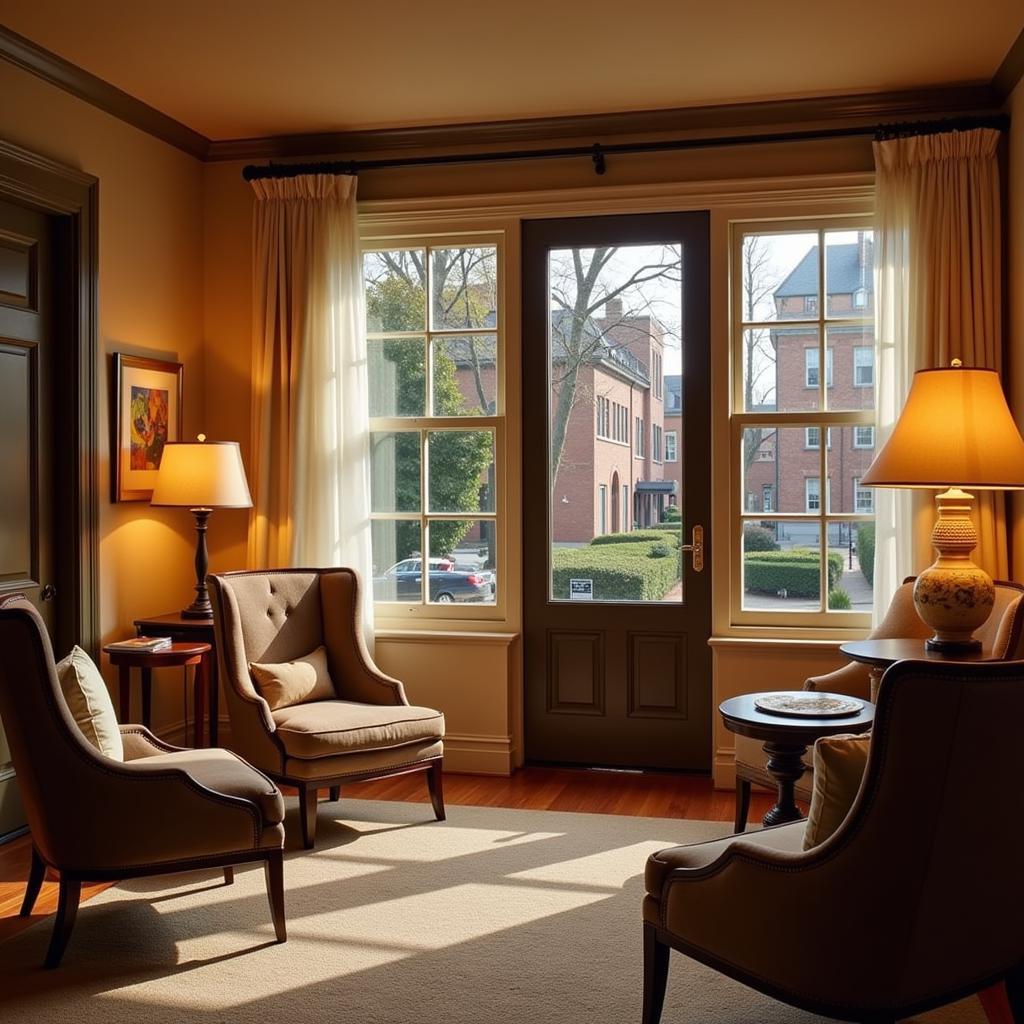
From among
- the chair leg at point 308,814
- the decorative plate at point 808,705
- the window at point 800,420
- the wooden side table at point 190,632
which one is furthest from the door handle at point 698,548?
the wooden side table at point 190,632

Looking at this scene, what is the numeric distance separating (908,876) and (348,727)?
2353 millimetres

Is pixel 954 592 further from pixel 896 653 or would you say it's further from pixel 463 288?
pixel 463 288

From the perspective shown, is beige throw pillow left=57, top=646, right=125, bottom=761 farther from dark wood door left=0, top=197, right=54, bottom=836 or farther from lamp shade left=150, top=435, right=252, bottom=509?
lamp shade left=150, top=435, right=252, bottom=509

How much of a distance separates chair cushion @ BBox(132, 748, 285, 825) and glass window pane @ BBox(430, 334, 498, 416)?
2.16 meters

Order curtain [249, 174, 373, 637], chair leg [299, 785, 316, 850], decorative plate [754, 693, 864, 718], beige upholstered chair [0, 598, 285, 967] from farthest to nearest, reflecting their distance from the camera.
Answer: curtain [249, 174, 373, 637] → chair leg [299, 785, 316, 850] → decorative plate [754, 693, 864, 718] → beige upholstered chair [0, 598, 285, 967]

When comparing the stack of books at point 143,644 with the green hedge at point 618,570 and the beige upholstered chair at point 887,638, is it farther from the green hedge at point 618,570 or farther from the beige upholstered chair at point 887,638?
the beige upholstered chair at point 887,638

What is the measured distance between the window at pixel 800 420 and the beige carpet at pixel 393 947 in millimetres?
1253

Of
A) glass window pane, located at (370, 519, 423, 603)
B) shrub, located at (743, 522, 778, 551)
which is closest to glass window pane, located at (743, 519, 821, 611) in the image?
shrub, located at (743, 522, 778, 551)

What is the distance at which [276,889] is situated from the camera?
3088mm

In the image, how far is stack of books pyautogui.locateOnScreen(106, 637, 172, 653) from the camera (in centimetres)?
432

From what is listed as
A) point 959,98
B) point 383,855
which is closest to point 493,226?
point 959,98

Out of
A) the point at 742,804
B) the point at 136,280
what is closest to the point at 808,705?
the point at 742,804

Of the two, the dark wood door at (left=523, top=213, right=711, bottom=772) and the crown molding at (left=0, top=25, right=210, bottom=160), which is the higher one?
the crown molding at (left=0, top=25, right=210, bottom=160)

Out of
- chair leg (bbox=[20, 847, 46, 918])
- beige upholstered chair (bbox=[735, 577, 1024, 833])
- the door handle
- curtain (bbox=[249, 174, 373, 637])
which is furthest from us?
curtain (bbox=[249, 174, 373, 637])
